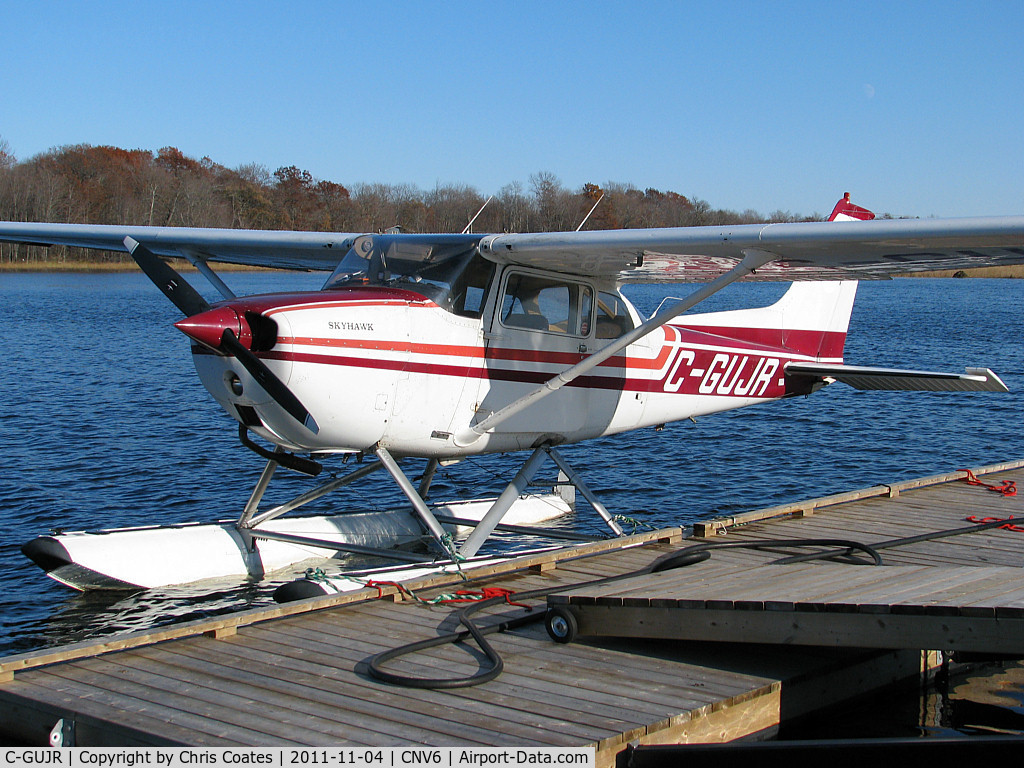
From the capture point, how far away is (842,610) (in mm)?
4562

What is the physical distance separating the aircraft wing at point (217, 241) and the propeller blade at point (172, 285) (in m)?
1.28

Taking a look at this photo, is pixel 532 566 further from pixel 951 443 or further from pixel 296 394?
pixel 951 443

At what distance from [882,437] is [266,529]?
12.1 m

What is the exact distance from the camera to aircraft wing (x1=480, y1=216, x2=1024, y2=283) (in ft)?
19.5

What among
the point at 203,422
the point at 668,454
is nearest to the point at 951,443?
the point at 668,454

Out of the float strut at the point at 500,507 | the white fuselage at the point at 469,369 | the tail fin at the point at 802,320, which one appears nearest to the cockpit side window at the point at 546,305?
the white fuselage at the point at 469,369

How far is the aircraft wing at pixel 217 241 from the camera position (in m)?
8.78

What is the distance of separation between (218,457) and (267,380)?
9080mm

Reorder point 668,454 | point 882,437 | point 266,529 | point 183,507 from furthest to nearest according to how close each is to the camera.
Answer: point 882,437 < point 668,454 < point 183,507 < point 266,529

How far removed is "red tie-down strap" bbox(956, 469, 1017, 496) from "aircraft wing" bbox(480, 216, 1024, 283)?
2.76 meters

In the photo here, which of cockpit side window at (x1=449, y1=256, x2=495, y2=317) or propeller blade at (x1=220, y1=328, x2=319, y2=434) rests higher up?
cockpit side window at (x1=449, y1=256, x2=495, y2=317)

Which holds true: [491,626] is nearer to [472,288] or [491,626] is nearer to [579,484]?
[472,288]

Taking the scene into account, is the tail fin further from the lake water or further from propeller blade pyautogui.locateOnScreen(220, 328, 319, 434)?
propeller blade pyautogui.locateOnScreen(220, 328, 319, 434)

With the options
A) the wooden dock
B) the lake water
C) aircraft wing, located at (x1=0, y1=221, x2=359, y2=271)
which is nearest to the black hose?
the wooden dock
